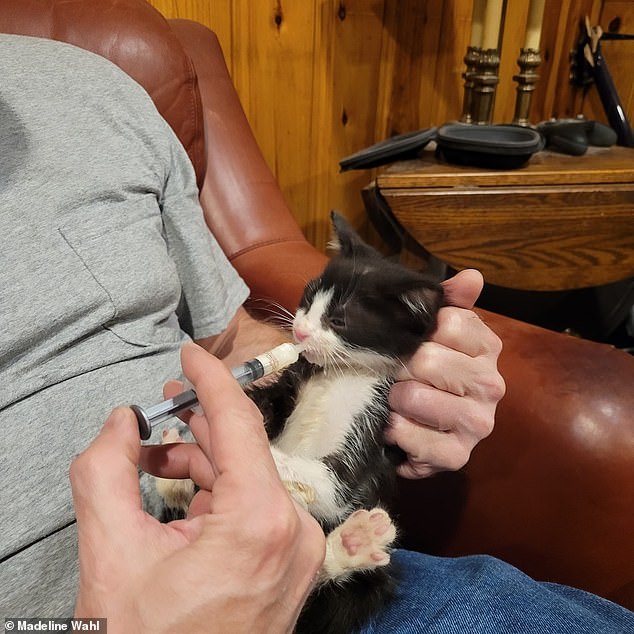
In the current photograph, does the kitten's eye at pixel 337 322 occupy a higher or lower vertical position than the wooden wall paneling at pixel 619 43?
lower

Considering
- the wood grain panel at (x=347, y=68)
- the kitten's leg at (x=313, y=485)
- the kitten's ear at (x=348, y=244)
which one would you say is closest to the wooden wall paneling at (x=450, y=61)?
the wood grain panel at (x=347, y=68)

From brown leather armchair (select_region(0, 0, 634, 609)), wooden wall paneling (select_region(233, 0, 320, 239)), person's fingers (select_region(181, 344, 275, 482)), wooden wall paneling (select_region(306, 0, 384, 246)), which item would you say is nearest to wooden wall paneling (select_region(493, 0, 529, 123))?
wooden wall paneling (select_region(306, 0, 384, 246))

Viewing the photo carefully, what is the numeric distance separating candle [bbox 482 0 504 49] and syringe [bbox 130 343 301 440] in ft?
4.18

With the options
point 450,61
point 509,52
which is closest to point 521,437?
point 450,61

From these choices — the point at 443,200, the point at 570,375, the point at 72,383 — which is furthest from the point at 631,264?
the point at 72,383

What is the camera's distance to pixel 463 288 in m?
0.75

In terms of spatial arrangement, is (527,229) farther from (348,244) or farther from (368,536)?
(368,536)

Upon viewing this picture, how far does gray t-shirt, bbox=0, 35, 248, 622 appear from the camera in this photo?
0.59 metres

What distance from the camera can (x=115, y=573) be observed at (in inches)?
15.3

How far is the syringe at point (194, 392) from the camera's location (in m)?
0.50

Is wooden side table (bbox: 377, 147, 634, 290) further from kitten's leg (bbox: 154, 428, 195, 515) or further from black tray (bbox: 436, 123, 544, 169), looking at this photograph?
kitten's leg (bbox: 154, 428, 195, 515)

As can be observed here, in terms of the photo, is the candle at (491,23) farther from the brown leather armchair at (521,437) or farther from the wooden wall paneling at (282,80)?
the brown leather armchair at (521,437)

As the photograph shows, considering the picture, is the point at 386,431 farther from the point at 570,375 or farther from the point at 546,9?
the point at 546,9

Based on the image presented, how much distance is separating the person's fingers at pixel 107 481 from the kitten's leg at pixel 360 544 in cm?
32
